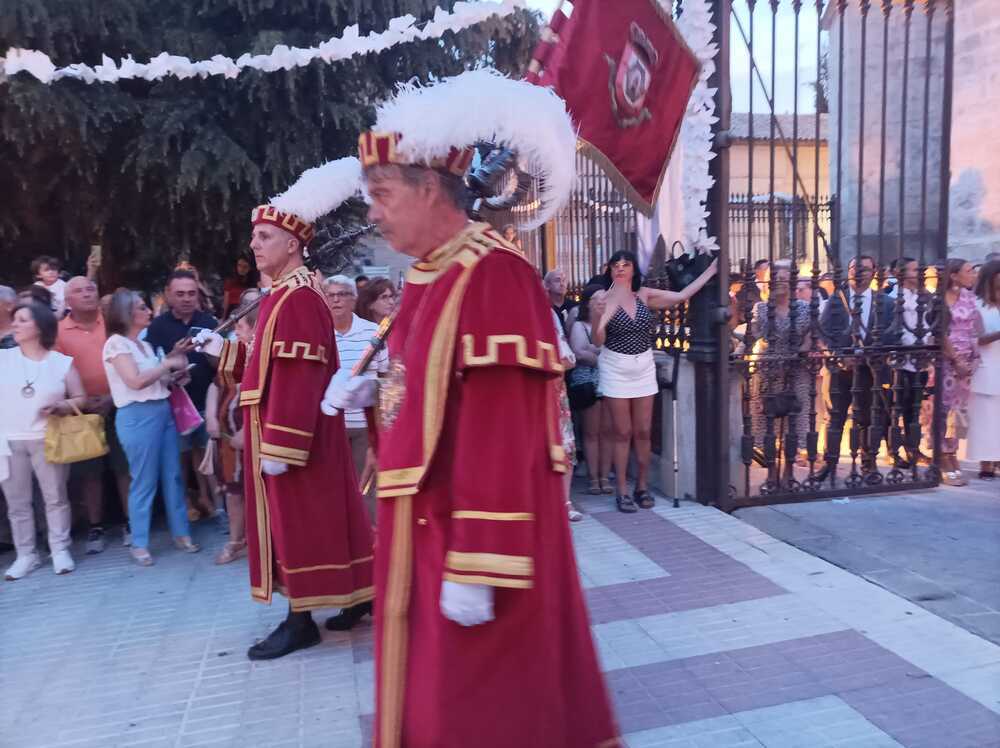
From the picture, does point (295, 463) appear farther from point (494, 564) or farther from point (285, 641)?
point (494, 564)

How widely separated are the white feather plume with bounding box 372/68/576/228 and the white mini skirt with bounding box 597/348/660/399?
4.00 meters

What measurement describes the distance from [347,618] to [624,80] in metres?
3.96

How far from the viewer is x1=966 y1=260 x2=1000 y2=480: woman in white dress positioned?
6727 mm

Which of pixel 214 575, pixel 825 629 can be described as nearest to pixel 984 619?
pixel 825 629

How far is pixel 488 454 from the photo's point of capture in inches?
79.2

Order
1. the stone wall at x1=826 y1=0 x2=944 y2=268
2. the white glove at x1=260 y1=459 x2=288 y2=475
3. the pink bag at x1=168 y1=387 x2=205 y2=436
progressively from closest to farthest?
the white glove at x1=260 y1=459 x2=288 y2=475
the pink bag at x1=168 y1=387 x2=205 y2=436
the stone wall at x1=826 y1=0 x2=944 y2=268

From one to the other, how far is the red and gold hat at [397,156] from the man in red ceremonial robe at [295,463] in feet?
5.40

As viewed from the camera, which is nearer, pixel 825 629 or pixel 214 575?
pixel 825 629

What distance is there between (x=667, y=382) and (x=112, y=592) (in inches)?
170

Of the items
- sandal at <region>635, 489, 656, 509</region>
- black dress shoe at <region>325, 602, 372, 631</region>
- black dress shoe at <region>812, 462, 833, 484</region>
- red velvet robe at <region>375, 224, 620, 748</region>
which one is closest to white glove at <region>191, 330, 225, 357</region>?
black dress shoe at <region>325, 602, 372, 631</region>

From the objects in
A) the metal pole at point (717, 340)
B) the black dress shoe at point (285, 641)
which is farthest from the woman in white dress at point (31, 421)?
the metal pole at point (717, 340)

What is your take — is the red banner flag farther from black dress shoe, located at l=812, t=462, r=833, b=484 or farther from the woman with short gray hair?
the woman with short gray hair

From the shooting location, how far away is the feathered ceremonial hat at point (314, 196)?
3.78 m

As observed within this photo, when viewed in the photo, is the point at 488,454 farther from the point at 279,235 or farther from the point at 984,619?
the point at 984,619
